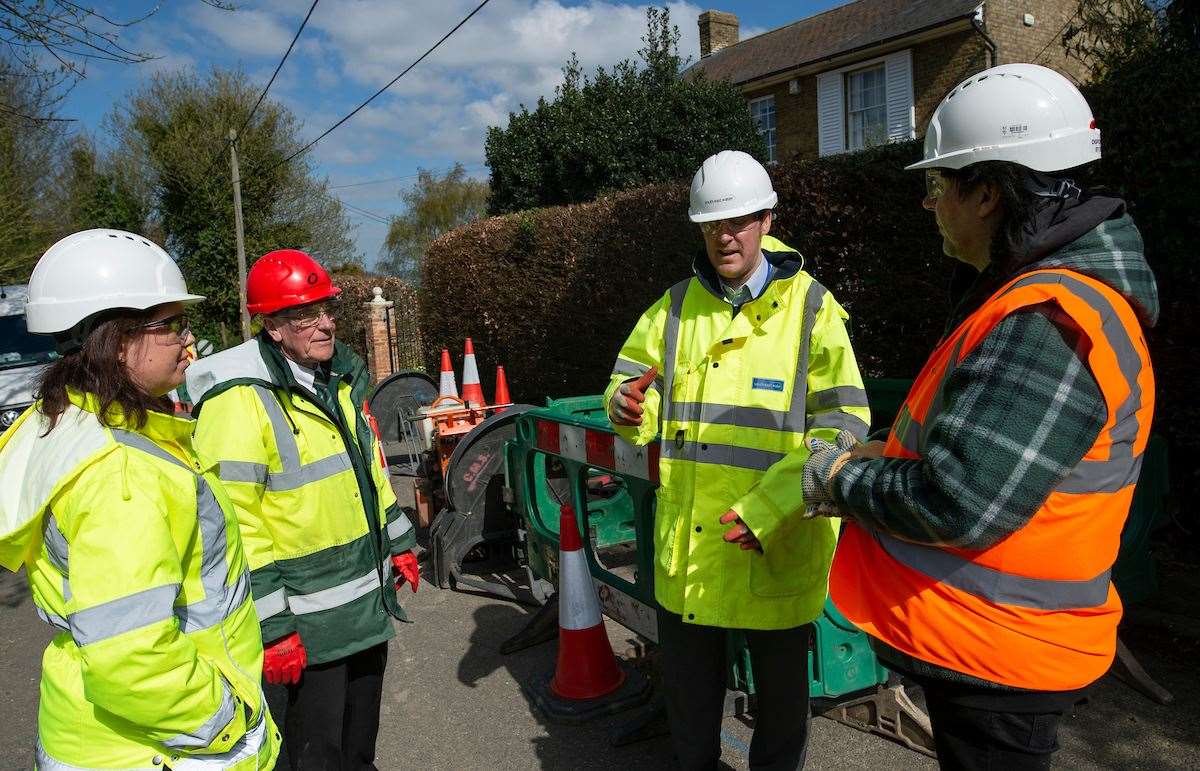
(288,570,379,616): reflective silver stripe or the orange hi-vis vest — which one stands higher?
the orange hi-vis vest

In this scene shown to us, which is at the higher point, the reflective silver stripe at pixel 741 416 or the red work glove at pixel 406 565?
the reflective silver stripe at pixel 741 416

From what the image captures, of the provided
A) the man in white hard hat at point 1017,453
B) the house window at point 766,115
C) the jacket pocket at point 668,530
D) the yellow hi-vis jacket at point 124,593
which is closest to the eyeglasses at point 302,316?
the yellow hi-vis jacket at point 124,593

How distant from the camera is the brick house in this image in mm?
15602

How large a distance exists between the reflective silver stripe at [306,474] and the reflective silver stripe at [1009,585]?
1.79 m

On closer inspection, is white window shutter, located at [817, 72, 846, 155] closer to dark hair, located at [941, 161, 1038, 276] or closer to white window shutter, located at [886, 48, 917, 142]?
white window shutter, located at [886, 48, 917, 142]

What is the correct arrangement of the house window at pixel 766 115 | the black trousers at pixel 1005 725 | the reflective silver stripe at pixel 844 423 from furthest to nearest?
the house window at pixel 766 115, the reflective silver stripe at pixel 844 423, the black trousers at pixel 1005 725

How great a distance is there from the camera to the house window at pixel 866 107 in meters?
17.2

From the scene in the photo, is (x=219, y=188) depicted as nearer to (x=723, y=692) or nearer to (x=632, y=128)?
(x=632, y=128)

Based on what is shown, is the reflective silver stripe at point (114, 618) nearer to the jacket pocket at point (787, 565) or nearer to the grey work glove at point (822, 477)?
the grey work glove at point (822, 477)

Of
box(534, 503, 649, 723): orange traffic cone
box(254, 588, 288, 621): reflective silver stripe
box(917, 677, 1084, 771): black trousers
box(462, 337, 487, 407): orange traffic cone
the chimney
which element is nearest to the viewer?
box(917, 677, 1084, 771): black trousers

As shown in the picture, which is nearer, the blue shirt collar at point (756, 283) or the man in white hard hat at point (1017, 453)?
the man in white hard hat at point (1017, 453)

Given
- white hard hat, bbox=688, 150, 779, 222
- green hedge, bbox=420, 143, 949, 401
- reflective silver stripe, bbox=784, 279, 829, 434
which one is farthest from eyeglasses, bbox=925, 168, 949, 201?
green hedge, bbox=420, 143, 949, 401

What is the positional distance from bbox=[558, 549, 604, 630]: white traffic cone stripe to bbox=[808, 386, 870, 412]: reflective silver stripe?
177cm

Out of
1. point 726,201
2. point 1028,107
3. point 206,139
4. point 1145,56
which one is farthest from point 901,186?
point 206,139
